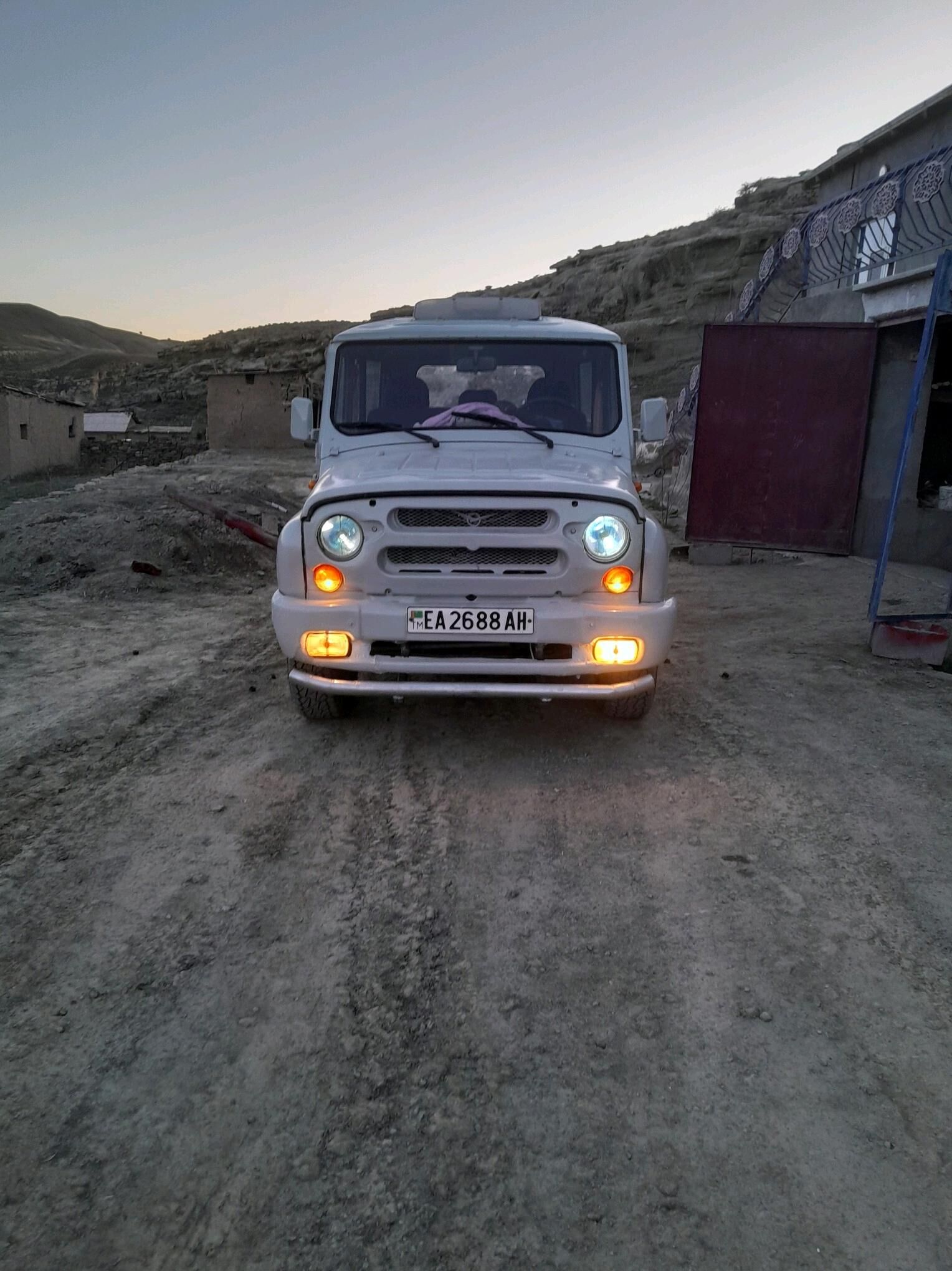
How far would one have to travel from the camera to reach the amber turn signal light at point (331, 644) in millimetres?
3855

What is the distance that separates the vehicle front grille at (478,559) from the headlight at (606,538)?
0.16 m

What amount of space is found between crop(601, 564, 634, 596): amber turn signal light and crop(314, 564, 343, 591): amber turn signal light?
118 centimetres

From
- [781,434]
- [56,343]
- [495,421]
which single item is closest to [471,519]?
[495,421]

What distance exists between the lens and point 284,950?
2641mm

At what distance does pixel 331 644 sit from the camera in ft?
12.7

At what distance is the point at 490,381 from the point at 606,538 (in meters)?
1.65

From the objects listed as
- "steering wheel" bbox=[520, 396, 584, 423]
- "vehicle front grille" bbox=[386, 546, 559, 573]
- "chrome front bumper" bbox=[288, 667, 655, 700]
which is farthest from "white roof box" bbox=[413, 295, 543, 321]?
"chrome front bumper" bbox=[288, 667, 655, 700]

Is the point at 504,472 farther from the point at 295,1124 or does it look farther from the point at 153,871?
the point at 295,1124

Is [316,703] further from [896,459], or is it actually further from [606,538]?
[896,459]

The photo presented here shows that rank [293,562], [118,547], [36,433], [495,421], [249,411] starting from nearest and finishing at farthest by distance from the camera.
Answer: [293,562], [495,421], [118,547], [36,433], [249,411]

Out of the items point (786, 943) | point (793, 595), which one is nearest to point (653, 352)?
point (793, 595)

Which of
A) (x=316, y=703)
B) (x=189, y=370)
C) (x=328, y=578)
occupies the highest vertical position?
(x=189, y=370)

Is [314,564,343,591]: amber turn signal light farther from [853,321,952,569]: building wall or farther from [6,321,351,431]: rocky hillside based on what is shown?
[6,321,351,431]: rocky hillside

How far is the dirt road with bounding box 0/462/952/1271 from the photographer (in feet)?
5.82
